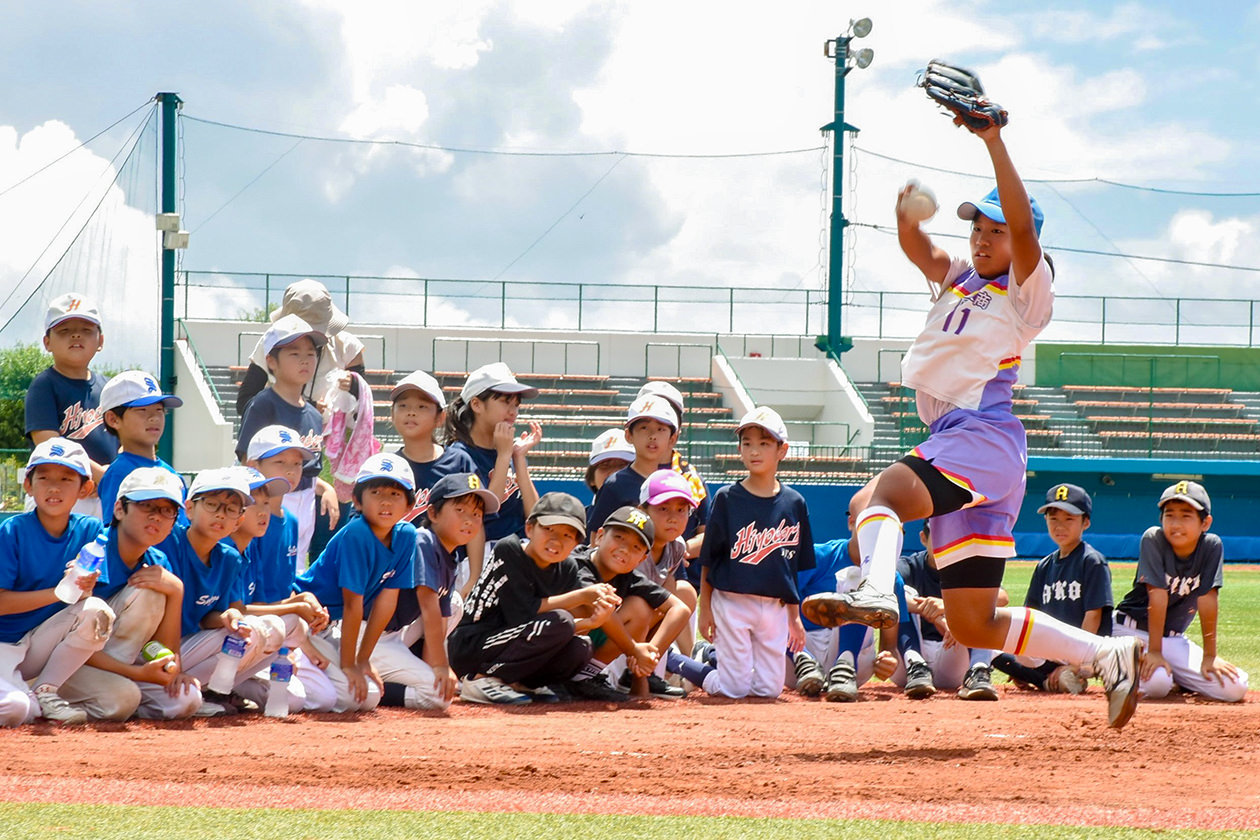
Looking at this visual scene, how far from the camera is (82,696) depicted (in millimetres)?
5297

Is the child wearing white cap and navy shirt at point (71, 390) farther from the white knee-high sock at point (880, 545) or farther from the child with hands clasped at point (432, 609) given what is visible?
the white knee-high sock at point (880, 545)

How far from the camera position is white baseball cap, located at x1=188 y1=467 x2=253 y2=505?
547 centimetres

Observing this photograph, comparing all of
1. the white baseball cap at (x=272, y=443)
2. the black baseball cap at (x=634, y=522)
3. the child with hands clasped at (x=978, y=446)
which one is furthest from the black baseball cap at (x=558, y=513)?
the child with hands clasped at (x=978, y=446)

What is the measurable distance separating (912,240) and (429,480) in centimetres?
316

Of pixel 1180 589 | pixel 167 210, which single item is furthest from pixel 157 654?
pixel 167 210

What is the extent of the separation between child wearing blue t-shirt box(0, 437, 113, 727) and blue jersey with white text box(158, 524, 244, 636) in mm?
362

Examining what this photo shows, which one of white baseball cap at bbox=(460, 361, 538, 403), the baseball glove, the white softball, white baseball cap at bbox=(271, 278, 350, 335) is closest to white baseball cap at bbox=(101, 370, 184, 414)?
white baseball cap at bbox=(460, 361, 538, 403)

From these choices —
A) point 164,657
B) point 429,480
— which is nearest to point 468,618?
point 429,480

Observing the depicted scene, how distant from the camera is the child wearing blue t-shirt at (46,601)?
5113mm

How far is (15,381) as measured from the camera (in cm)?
1869

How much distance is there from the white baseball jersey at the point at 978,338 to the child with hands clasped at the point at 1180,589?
2812 mm

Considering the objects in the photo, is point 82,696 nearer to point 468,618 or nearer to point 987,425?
point 468,618

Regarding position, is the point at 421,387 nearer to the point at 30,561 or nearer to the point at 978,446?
the point at 30,561

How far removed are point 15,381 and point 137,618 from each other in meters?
15.1
